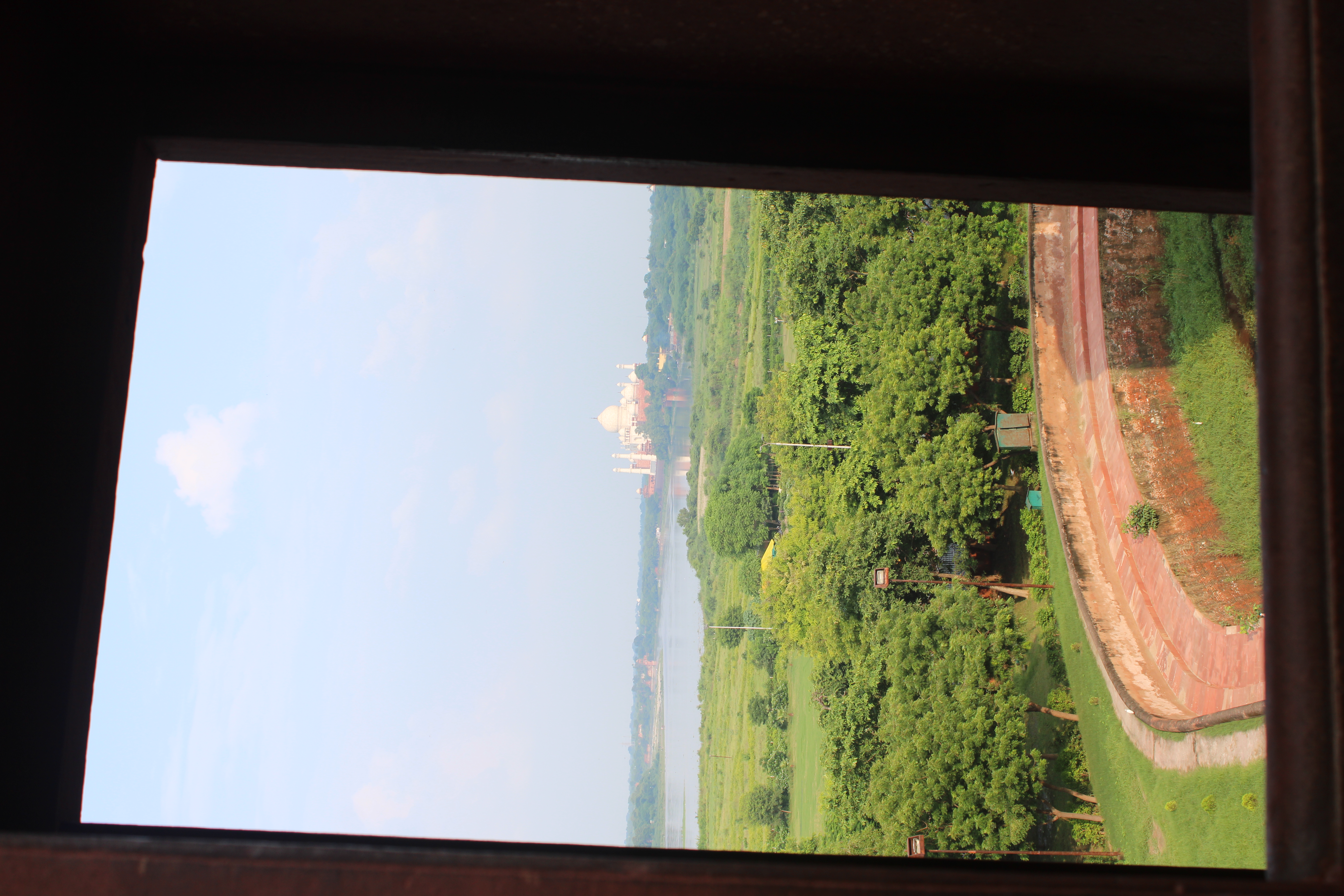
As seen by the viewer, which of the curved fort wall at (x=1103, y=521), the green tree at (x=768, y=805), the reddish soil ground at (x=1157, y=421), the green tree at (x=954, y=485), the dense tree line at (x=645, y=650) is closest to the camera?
the curved fort wall at (x=1103, y=521)

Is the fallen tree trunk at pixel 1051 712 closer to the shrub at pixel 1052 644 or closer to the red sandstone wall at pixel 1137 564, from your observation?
the shrub at pixel 1052 644

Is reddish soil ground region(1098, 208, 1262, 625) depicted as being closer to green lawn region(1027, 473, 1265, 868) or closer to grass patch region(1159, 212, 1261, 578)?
grass patch region(1159, 212, 1261, 578)

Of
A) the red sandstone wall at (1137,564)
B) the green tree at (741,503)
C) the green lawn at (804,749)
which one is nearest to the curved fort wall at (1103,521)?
the red sandstone wall at (1137,564)

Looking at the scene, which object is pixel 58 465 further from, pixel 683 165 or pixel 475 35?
pixel 683 165

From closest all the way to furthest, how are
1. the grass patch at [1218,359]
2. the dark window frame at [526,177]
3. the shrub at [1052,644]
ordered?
the dark window frame at [526,177] < the grass patch at [1218,359] < the shrub at [1052,644]

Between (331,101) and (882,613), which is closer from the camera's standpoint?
(331,101)

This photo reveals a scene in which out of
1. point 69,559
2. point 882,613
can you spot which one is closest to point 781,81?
point 69,559
